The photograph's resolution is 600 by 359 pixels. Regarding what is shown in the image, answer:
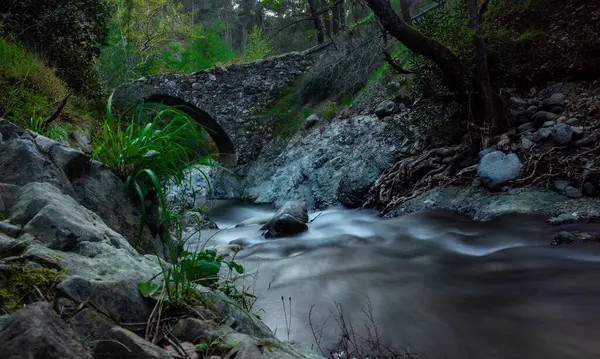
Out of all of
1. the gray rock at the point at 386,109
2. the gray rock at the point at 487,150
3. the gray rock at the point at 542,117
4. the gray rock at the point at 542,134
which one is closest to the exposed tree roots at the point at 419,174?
the gray rock at the point at 487,150

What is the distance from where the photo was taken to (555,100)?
21.1 feet

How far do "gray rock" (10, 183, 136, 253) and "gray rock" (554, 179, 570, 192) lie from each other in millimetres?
5337

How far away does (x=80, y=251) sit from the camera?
5.37 feet

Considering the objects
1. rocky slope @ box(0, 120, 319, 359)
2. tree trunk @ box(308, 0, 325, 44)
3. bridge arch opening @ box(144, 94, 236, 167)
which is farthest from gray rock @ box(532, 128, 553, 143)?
bridge arch opening @ box(144, 94, 236, 167)

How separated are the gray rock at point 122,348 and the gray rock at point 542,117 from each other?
→ 6767 mm

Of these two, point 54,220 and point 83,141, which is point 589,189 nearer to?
point 54,220

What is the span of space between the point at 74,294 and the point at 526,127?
687 centimetres

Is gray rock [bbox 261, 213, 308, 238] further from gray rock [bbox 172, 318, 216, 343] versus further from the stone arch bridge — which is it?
the stone arch bridge

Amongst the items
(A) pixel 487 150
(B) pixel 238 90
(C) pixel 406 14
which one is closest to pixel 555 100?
(A) pixel 487 150

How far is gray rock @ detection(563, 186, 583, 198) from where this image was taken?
510 cm

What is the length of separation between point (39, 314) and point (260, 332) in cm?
113

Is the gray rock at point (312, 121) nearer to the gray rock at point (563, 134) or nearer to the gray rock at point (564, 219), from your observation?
the gray rock at point (563, 134)

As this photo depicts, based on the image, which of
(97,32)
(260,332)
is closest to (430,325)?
(260,332)

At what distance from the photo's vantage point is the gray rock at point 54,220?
5.30 ft
